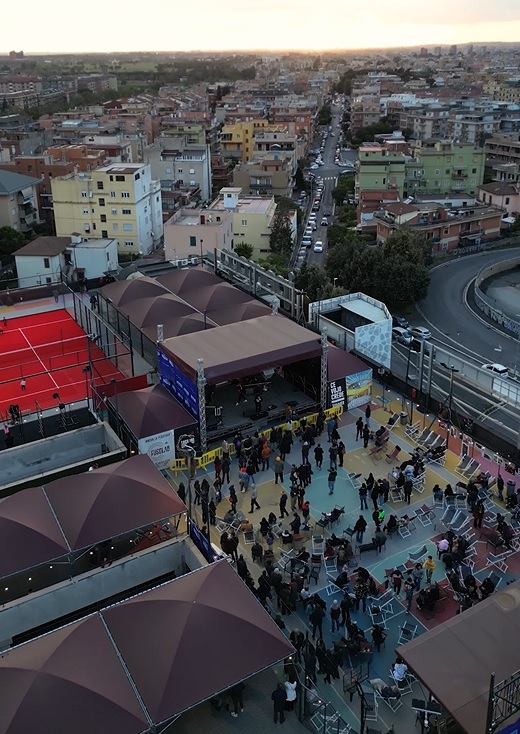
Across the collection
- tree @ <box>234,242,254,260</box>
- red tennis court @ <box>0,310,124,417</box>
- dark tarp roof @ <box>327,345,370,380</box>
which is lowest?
tree @ <box>234,242,254,260</box>

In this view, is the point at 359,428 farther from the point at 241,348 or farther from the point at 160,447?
the point at 160,447

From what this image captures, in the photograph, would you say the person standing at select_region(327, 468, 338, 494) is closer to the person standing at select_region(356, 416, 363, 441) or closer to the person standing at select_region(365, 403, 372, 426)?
the person standing at select_region(356, 416, 363, 441)

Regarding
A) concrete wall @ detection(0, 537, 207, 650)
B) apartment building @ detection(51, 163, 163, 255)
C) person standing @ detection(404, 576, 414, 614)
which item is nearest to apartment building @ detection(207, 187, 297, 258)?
apartment building @ detection(51, 163, 163, 255)

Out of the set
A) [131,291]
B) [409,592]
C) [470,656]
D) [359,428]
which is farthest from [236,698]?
[131,291]

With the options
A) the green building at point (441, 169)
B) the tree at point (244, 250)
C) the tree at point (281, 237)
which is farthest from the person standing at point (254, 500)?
the green building at point (441, 169)

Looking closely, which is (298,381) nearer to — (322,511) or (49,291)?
(322,511)

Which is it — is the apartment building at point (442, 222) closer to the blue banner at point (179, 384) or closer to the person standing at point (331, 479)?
the blue banner at point (179, 384)
